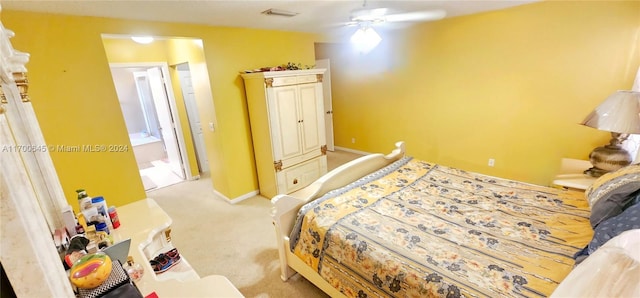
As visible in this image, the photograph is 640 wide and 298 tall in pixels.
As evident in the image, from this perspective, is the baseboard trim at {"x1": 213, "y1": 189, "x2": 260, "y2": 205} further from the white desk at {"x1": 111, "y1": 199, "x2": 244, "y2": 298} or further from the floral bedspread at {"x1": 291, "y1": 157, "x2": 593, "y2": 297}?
the floral bedspread at {"x1": 291, "y1": 157, "x2": 593, "y2": 297}

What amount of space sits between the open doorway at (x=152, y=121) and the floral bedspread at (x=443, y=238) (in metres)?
3.23

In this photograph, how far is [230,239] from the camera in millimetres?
2664

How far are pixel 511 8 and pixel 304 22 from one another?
2.42 metres

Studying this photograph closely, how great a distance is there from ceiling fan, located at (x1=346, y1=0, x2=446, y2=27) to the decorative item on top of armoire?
985mm

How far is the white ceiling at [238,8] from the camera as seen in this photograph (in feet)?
6.39

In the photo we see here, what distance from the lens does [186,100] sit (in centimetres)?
403

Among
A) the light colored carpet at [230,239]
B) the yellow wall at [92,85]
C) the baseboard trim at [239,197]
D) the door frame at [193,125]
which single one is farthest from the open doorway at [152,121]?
the yellow wall at [92,85]

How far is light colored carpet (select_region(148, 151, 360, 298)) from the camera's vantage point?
204cm

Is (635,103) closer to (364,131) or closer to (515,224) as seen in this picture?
(515,224)

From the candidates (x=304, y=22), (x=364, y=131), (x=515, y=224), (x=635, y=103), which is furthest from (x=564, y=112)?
(x=304, y=22)

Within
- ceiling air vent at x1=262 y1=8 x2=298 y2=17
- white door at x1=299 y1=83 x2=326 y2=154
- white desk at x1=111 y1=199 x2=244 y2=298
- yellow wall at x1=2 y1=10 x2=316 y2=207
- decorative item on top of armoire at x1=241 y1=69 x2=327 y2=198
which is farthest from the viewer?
white door at x1=299 y1=83 x2=326 y2=154

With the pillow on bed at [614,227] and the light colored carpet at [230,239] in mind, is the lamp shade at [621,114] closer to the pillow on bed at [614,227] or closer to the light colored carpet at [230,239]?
the pillow on bed at [614,227]

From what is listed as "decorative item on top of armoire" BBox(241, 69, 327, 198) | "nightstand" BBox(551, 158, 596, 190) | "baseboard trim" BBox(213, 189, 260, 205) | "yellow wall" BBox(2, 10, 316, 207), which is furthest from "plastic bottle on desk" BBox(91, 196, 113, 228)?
"nightstand" BBox(551, 158, 596, 190)

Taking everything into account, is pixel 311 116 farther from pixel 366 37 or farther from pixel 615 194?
pixel 615 194
